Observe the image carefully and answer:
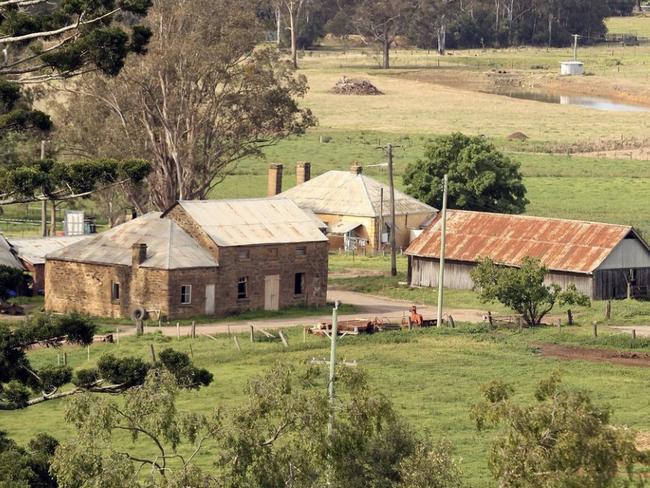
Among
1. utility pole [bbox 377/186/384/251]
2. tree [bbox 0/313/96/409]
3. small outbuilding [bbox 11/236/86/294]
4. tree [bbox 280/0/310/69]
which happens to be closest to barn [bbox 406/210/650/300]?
utility pole [bbox 377/186/384/251]

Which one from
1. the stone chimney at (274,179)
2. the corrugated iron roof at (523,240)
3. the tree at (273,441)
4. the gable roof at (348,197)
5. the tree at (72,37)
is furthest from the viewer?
the stone chimney at (274,179)

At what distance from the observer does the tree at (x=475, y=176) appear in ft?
264

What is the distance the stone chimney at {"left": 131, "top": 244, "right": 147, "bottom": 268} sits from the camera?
61.5 meters

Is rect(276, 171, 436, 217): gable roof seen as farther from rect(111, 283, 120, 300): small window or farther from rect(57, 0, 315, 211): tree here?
rect(111, 283, 120, 300): small window

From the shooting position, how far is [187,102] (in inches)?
3103

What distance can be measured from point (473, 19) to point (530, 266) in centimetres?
13922

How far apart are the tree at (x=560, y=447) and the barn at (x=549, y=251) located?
124 ft

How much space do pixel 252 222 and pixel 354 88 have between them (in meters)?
93.9

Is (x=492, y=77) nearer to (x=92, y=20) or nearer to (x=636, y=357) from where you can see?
(x=636, y=357)

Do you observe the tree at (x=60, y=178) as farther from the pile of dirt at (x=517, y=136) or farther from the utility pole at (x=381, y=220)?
the pile of dirt at (x=517, y=136)

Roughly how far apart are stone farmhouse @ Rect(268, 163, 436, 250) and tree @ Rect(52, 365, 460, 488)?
2040 inches

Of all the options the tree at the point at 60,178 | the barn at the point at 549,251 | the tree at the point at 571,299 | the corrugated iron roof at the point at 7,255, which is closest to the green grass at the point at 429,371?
the tree at the point at 571,299

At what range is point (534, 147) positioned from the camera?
11700 centimetres

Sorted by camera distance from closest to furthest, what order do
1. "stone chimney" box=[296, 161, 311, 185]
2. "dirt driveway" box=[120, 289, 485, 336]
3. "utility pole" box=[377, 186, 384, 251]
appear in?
"dirt driveway" box=[120, 289, 485, 336]
"utility pole" box=[377, 186, 384, 251]
"stone chimney" box=[296, 161, 311, 185]
